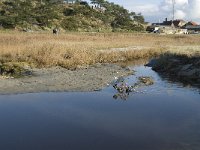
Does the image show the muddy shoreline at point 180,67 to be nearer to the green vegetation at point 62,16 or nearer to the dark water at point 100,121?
the dark water at point 100,121

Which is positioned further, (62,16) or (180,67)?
(62,16)

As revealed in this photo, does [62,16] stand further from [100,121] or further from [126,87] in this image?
[100,121]

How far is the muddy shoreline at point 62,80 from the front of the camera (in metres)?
21.3

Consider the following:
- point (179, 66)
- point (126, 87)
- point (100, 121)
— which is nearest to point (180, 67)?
point (179, 66)

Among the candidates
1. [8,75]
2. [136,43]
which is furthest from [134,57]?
[8,75]

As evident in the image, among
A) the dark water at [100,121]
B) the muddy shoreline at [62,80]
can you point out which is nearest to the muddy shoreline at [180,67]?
the muddy shoreline at [62,80]

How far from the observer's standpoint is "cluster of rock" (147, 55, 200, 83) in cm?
2784

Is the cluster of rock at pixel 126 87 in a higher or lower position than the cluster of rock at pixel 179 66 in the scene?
lower

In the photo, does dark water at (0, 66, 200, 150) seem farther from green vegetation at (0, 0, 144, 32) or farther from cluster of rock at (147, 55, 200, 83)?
green vegetation at (0, 0, 144, 32)

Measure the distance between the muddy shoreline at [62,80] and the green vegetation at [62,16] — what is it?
4614cm

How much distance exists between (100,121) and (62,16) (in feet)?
260

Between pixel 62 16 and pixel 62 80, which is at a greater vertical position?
pixel 62 16

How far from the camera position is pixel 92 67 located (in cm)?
3144

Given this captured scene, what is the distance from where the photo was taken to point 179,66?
1244 inches
